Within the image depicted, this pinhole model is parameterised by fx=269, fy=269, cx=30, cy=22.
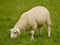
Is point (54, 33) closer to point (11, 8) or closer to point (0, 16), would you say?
point (0, 16)

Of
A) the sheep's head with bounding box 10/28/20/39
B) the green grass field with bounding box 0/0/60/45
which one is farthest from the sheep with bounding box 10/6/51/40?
the green grass field with bounding box 0/0/60/45

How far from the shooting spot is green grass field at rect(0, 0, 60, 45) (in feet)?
31.6

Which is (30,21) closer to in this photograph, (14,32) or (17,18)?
(14,32)

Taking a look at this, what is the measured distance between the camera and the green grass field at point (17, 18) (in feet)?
31.6

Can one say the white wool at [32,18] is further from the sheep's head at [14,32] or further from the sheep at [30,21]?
the sheep's head at [14,32]

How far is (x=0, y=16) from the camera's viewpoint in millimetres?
14352

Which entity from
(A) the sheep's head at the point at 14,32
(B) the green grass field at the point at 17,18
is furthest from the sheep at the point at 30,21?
(B) the green grass field at the point at 17,18

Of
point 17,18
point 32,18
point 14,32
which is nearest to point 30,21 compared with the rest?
point 32,18

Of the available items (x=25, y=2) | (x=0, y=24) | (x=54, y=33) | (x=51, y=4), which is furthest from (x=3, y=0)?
(x=54, y=33)

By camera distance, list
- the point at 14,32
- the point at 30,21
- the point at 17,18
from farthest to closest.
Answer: the point at 17,18, the point at 30,21, the point at 14,32

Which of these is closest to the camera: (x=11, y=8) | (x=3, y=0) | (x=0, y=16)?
(x=0, y=16)

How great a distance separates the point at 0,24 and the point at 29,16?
308cm

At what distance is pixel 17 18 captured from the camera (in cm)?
1373

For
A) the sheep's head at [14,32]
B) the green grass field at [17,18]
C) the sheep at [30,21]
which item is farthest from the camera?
the green grass field at [17,18]
